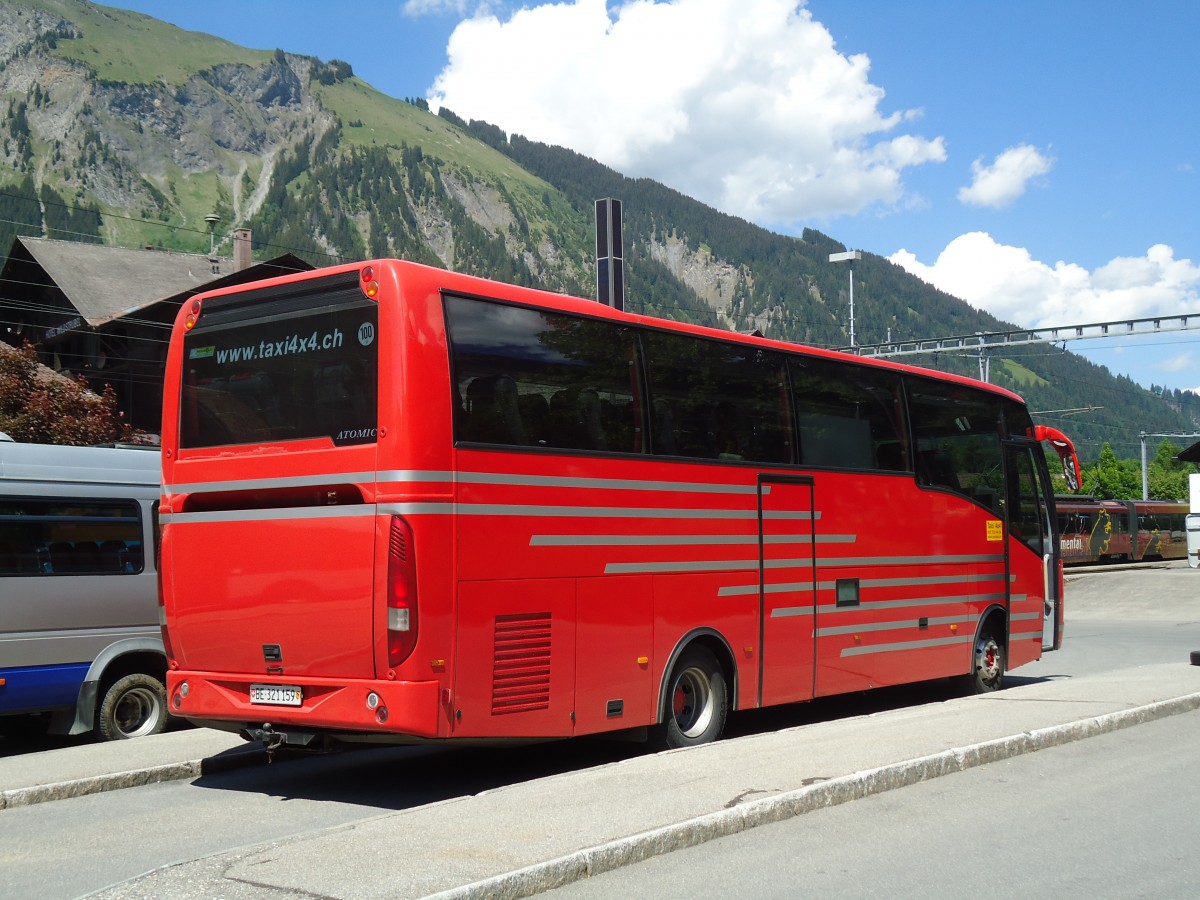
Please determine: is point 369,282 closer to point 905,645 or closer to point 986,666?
point 905,645

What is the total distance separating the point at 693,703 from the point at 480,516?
314cm

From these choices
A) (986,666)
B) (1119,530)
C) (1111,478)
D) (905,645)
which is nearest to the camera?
(905,645)

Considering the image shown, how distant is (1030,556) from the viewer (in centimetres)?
1588

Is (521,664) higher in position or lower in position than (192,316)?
lower

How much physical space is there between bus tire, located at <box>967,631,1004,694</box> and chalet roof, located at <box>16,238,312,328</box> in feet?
100

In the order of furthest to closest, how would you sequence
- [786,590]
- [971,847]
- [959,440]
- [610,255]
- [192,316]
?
[610,255] → [959,440] → [786,590] → [192,316] → [971,847]

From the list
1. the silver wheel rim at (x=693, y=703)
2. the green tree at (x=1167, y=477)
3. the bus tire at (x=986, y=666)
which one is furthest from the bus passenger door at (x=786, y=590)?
the green tree at (x=1167, y=477)

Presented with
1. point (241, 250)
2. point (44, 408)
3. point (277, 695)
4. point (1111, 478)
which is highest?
point (241, 250)

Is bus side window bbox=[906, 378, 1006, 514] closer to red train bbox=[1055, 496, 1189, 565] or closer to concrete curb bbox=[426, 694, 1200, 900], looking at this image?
concrete curb bbox=[426, 694, 1200, 900]

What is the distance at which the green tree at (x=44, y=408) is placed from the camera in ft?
77.1

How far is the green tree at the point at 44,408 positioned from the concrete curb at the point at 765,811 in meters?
18.4

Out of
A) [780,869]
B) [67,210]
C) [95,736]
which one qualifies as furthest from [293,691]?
[67,210]

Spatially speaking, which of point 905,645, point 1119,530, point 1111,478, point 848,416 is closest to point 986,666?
point 905,645

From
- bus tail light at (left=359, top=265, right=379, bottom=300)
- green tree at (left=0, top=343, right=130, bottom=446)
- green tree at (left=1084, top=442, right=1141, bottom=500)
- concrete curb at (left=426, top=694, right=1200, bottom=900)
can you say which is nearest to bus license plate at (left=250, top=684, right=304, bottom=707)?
bus tail light at (left=359, top=265, right=379, bottom=300)
